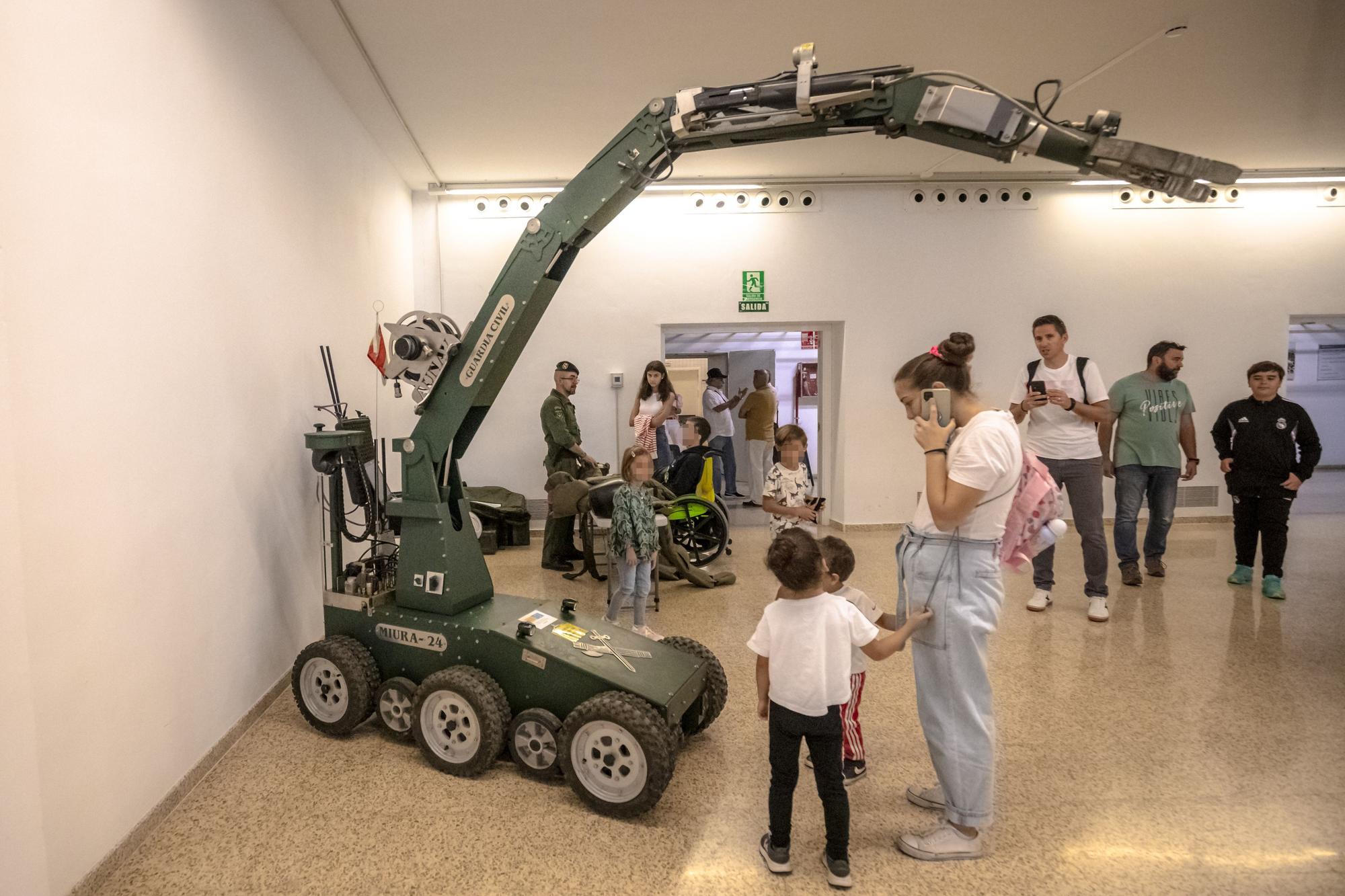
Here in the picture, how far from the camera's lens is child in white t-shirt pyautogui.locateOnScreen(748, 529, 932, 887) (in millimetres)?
1977

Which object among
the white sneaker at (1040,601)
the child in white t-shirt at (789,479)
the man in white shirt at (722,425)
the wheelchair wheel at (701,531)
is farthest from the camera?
the man in white shirt at (722,425)

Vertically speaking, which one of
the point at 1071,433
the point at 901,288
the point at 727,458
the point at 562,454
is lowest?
the point at 727,458

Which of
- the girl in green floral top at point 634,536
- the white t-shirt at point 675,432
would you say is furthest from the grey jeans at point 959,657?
the white t-shirt at point 675,432

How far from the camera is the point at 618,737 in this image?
7.95 feet

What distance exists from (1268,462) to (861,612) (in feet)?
14.1

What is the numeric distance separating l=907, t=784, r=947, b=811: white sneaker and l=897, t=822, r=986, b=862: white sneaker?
20 cm

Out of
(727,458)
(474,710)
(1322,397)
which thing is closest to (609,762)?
(474,710)

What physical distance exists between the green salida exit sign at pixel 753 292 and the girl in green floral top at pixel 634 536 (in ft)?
11.5

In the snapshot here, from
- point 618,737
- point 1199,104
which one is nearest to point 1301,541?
point 1199,104

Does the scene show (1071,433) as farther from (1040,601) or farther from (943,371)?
(943,371)

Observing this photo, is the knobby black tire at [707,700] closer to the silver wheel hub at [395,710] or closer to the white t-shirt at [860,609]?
the white t-shirt at [860,609]

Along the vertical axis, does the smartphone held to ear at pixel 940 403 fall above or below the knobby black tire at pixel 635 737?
above

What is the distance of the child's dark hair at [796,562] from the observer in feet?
6.48

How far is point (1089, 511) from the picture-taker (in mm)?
4527
